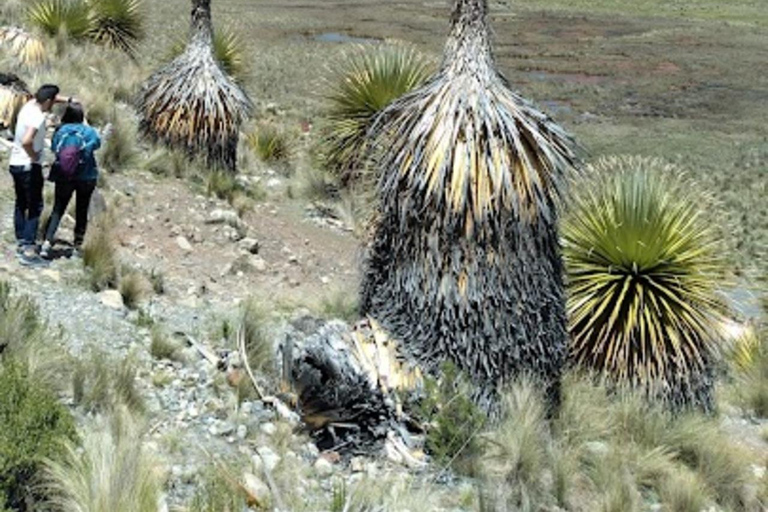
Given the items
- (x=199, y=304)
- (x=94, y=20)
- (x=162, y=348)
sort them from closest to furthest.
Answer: (x=162, y=348) < (x=199, y=304) < (x=94, y=20)

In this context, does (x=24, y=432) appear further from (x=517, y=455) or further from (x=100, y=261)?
(x=100, y=261)

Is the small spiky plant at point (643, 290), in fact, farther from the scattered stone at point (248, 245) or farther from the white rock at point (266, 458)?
the scattered stone at point (248, 245)

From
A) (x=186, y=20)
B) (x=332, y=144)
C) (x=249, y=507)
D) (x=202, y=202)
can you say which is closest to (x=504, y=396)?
(x=249, y=507)

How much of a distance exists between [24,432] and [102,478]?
0.61 meters

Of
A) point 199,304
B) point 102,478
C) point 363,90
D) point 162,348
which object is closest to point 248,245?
point 199,304

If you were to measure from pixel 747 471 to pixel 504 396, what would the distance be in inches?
99.0

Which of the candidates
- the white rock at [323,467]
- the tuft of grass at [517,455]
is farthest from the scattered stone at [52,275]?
the tuft of grass at [517,455]

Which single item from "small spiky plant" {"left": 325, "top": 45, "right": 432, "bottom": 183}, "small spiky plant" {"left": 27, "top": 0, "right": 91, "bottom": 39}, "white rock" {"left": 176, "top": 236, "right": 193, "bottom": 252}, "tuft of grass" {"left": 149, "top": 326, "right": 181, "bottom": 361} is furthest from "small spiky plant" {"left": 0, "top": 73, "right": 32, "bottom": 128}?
"tuft of grass" {"left": 149, "top": 326, "right": 181, "bottom": 361}

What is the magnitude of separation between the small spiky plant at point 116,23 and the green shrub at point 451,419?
17.3m

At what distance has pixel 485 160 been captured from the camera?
27.2ft

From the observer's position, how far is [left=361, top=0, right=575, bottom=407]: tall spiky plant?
8305 mm

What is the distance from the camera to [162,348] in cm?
858

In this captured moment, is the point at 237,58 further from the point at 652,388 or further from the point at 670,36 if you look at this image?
the point at 670,36

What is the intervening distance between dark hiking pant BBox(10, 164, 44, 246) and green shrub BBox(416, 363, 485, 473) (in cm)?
468
